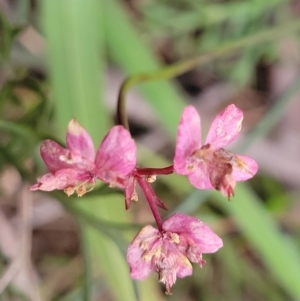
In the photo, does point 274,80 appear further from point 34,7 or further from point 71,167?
point 71,167

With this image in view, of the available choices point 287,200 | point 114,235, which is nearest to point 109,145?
point 114,235

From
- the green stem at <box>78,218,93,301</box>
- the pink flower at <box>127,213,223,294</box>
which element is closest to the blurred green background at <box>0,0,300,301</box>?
the green stem at <box>78,218,93,301</box>

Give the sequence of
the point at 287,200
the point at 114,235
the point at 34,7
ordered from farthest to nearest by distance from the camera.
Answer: the point at 287,200, the point at 34,7, the point at 114,235

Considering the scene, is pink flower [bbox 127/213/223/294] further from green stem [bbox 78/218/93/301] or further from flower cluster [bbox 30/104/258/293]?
green stem [bbox 78/218/93/301]

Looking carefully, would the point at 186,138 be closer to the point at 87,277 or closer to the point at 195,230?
the point at 195,230

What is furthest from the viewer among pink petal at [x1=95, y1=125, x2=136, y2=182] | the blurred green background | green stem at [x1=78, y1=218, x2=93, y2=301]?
the blurred green background

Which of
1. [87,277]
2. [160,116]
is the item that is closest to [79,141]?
[87,277]

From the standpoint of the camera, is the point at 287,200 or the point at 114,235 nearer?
the point at 114,235
